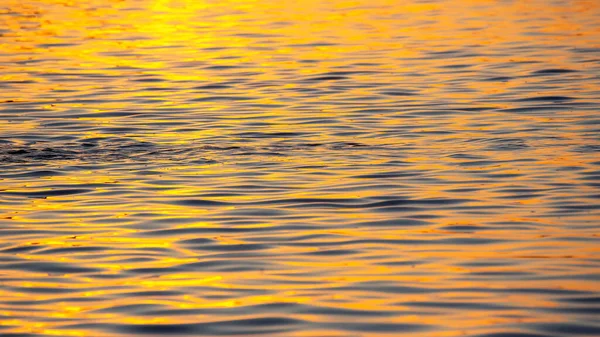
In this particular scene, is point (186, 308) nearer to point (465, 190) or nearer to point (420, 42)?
point (465, 190)

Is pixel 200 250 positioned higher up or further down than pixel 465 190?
further down

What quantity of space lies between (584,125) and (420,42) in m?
9.10

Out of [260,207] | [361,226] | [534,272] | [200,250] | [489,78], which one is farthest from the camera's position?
[489,78]

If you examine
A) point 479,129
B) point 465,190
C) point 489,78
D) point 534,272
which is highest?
point 489,78

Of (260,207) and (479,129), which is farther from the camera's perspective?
(479,129)

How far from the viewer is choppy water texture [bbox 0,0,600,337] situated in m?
7.63

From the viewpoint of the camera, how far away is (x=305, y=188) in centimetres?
1115

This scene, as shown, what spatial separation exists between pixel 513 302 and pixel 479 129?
6731 millimetres

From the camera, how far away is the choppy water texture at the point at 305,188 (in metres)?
7.63

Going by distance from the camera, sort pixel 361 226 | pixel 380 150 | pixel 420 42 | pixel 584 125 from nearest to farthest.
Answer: pixel 361 226, pixel 380 150, pixel 584 125, pixel 420 42

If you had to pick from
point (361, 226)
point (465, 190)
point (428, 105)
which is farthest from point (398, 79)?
point (361, 226)

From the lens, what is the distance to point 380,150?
1302 centimetres

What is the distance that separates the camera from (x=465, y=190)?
10883 millimetres

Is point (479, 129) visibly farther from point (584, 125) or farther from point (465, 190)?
point (465, 190)
